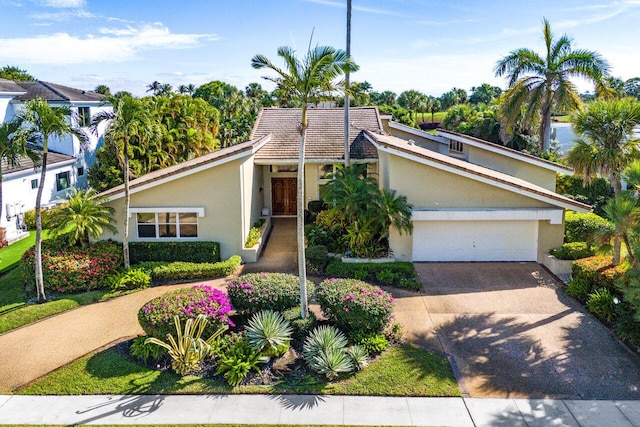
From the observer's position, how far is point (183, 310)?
39.4 ft

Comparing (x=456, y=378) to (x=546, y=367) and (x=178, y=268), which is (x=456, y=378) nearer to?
(x=546, y=367)

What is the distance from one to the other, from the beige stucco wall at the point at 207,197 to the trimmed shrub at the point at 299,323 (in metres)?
6.88

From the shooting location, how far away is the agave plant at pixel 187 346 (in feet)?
37.3

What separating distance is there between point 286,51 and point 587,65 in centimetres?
1915

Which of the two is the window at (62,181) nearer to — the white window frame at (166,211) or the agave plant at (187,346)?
the white window frame at (166,211)

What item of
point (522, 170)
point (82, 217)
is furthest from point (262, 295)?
point (522, 170)

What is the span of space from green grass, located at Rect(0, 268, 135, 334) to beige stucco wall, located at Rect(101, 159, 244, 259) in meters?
3.23

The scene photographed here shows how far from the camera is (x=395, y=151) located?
722 inches

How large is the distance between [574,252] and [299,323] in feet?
34.9

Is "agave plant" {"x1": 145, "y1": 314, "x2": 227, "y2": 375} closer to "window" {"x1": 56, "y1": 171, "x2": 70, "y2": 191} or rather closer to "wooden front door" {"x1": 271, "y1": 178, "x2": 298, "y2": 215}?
"wooden front door" {"x1": 271, "y1": 178, "x2": 298, "y2": 215}

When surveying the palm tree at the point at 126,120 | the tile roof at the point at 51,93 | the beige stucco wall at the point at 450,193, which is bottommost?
the beige stucco wall at the point at 450,193

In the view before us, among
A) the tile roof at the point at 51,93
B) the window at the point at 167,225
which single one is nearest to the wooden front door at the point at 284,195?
the window at the point at 167,225

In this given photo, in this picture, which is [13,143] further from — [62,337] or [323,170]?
[323,170]

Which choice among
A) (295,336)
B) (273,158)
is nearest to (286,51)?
(295,336)
